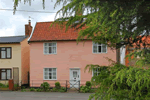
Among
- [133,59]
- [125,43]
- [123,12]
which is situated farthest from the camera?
[125,43]

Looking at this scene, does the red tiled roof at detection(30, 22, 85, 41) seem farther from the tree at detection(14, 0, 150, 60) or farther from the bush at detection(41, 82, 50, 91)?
the tree at detection(14, 0, 150, 60)

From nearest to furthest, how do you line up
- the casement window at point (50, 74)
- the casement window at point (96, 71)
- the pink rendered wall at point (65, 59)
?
1. the casement window at point (96, 71)
2. the pink rendered wall at point (65, 59)
3. the casement window at point (50, 74)

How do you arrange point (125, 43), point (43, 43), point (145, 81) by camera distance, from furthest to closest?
point (43, 43), point (125, 43), point (145, 81)

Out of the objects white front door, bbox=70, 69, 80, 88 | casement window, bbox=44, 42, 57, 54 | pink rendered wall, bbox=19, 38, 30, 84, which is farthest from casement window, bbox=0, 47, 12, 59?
white front door, bbox=70, 69, 80, 88

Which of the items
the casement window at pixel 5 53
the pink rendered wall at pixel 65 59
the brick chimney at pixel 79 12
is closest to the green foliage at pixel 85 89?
the pink rendered wall at pixel 65 59

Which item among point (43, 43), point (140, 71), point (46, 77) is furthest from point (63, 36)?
point (140, 71)

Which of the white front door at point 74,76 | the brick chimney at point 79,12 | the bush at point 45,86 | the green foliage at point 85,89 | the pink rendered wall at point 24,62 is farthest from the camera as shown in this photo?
the pink rendered wall at point 24,62

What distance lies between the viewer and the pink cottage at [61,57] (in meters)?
19.9

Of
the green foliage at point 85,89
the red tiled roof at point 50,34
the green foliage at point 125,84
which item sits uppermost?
the red tiled roof at point 50,34

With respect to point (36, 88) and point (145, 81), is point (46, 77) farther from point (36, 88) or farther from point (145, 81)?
point (145, 81)

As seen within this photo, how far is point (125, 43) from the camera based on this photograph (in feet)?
15.1

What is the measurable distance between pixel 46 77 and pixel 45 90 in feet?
5.48

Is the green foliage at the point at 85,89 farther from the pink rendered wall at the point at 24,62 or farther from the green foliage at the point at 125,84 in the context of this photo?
the green foliage at the point at 125,84

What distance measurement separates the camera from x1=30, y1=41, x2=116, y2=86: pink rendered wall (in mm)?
19781
